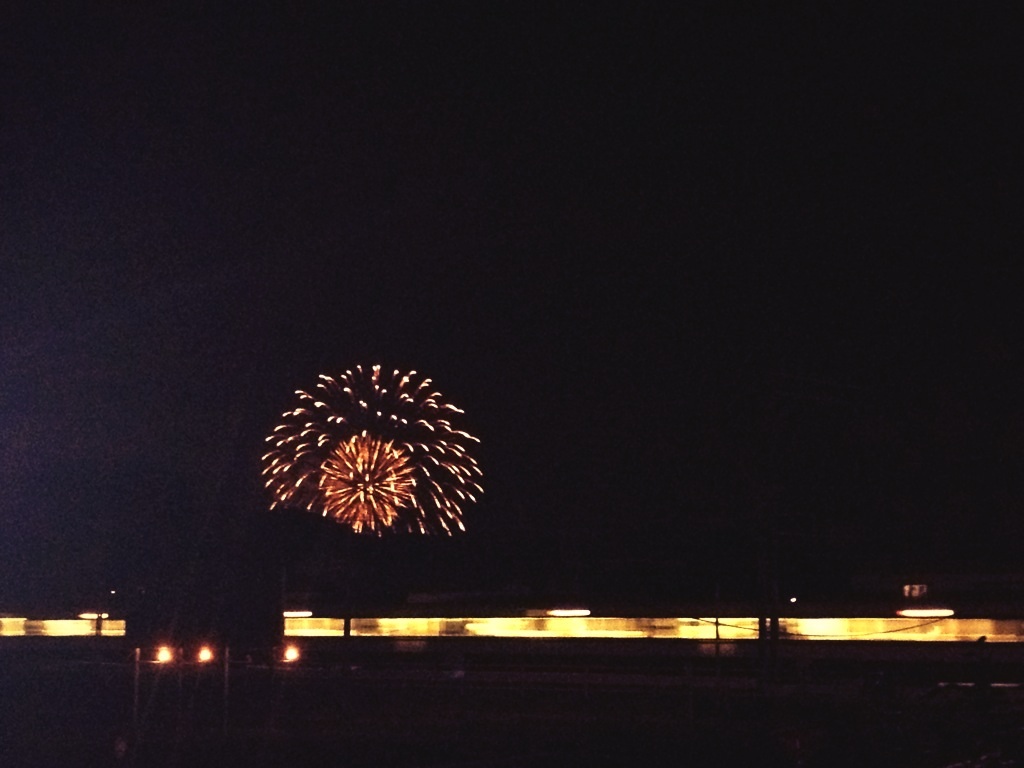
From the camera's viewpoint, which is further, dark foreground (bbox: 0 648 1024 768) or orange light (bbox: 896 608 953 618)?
orange light (bbox: 896 608 953 618)

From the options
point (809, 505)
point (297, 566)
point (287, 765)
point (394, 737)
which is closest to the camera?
point (287, 765)

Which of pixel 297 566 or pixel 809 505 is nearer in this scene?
pixel 809 505

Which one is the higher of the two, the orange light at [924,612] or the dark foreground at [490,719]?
the orange light at [924,612]

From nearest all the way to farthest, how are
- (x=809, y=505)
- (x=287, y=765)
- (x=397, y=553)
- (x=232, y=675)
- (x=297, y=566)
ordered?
(x=287, y=765) → (x=232, y=675) → (x=809, y=505) → (x=297, y=566) → (x=397, y=553)

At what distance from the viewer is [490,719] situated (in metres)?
29.5

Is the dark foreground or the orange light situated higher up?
the orange light

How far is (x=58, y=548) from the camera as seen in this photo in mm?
49906

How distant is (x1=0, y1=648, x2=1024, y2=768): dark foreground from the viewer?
18.1 m

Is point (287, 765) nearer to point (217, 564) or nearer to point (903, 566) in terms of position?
point (217, 564)

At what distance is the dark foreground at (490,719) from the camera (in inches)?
712

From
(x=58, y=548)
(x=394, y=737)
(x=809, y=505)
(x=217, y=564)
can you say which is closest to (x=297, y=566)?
(x=58, y=548)

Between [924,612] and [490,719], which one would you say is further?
[924,612]

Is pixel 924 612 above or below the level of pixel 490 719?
above

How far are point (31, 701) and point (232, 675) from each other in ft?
24.6
